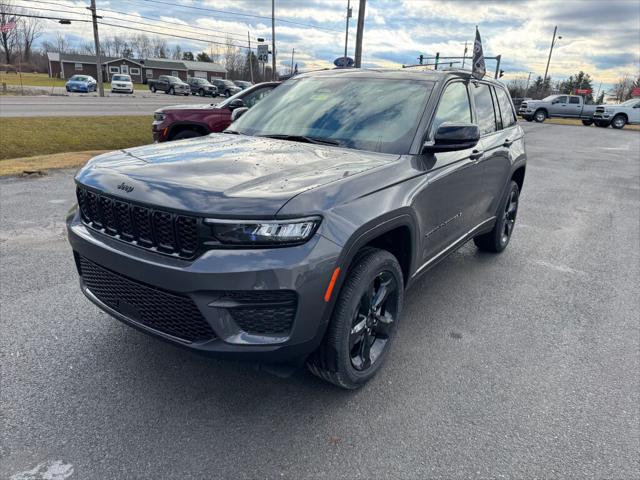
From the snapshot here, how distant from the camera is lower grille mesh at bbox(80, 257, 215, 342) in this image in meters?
2.24

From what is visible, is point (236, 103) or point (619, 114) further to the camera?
point (619, 114)

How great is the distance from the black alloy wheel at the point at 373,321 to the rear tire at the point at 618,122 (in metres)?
33.9

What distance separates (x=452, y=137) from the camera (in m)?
2.99

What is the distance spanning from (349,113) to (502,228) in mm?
2672

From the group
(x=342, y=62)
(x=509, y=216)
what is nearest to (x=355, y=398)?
(x=509, y=216)

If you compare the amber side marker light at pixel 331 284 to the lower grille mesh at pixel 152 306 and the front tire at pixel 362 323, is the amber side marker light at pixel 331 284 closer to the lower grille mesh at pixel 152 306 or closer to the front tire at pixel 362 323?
the front tire at pixel 362 323

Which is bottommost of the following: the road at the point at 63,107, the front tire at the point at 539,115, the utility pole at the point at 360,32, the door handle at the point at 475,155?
the road at the point at 63,107

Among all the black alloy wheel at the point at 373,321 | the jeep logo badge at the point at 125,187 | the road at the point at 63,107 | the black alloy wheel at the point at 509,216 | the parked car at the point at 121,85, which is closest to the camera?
the jeep logo badge at the point at 125,187

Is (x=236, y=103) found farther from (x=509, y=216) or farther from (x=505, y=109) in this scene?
(x=509, y=216)

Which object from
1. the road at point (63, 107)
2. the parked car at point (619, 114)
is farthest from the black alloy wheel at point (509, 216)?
the parked car at point (619, 114)

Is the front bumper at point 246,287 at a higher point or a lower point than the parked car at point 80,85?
higher

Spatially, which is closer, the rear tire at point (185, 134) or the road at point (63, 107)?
the rear tire at point (185, 134)

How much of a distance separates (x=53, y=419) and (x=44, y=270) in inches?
89.0

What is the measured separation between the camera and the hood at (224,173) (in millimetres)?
2182
